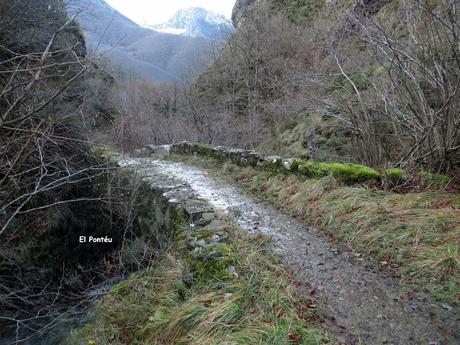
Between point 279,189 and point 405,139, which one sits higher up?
point 405,139

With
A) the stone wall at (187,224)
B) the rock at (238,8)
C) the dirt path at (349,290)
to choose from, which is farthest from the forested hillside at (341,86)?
the stone wall at (187,224)

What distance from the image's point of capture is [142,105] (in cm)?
2447

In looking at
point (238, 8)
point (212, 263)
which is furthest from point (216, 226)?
point (238, 8)

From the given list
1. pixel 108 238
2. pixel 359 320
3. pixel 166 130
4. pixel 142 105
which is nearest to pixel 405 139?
pixel 359 320

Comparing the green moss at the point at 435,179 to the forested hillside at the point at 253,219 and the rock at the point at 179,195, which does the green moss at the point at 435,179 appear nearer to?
the forested hillside at the point at 253,219

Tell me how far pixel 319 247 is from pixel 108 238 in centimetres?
638

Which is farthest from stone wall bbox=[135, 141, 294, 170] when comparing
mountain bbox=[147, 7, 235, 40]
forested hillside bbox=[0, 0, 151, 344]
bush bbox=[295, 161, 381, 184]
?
mountain bbox=[147, 7, 235, 40]

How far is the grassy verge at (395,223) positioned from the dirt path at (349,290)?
229mm

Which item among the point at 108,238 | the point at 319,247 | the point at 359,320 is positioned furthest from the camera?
the point at 108,238

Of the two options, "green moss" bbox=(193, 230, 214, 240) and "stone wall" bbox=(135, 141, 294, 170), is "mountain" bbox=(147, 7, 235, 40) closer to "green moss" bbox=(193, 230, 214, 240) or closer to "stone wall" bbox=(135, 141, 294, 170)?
"stone wall" bbox=(135, 141, 294, 170)

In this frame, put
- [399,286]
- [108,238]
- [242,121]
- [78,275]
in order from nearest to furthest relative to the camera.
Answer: [399,286] < [78,275] < [108,238] < [242,121]

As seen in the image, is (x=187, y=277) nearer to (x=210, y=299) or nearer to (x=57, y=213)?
(x=210, y=299)

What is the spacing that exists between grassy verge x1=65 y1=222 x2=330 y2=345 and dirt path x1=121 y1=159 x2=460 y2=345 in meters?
0.27

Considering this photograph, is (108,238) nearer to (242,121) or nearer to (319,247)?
(319,247)
